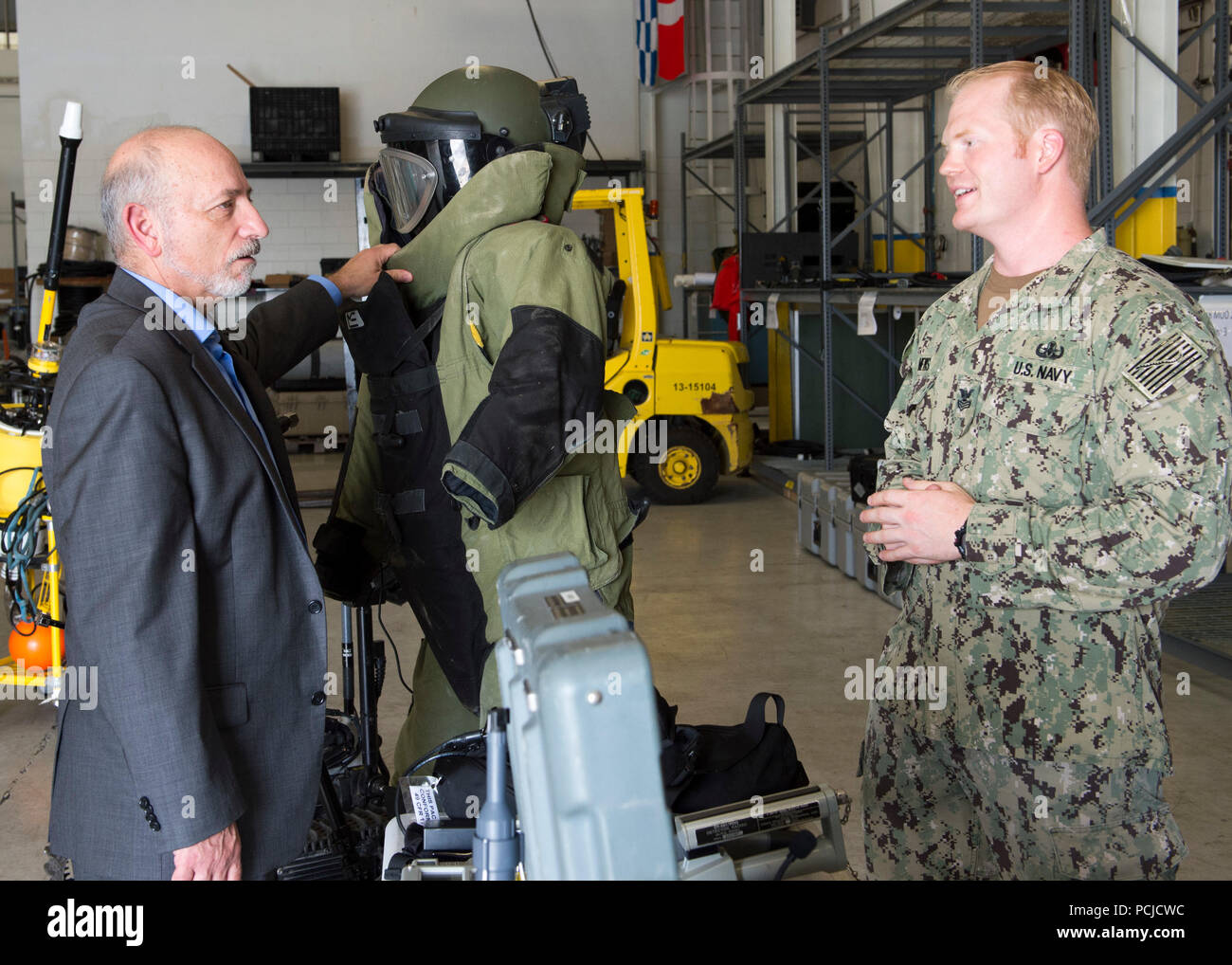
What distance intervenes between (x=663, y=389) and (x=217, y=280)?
265 inches

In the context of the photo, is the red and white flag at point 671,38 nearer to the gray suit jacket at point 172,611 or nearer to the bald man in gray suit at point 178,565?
the bald man in gray suit at point 178,565

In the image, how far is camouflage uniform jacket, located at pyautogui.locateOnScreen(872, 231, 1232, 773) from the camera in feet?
5.40

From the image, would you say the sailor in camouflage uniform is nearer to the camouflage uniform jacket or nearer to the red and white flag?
the camouflage uniform jacket

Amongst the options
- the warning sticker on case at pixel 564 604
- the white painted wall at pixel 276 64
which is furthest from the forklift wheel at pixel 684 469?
the warning sticker on case at pixel 564 604

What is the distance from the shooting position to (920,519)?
186 centimetres

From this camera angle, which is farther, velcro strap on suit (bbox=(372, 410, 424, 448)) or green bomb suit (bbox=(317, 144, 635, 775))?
velcro strap on suit (bbox=(372, 410, 424, 448))

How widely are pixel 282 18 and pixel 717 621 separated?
11.4 metres

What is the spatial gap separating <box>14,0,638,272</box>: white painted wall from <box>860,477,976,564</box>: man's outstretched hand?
Answer: 43.1 feet

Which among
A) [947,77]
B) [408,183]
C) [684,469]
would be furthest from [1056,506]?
[947,77]

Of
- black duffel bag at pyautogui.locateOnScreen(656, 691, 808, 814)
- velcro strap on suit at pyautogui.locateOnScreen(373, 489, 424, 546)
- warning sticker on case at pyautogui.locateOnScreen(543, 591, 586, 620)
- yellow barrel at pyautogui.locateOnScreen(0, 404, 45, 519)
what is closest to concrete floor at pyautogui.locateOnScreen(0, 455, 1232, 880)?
yellow barrel at pyautogui.locateOnScreen(0, 404, 45, 519)

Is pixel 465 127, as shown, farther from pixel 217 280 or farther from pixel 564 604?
pixel 564 604

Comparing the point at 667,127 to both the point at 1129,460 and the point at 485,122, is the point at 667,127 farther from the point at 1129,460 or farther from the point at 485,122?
the point at 1129,460
